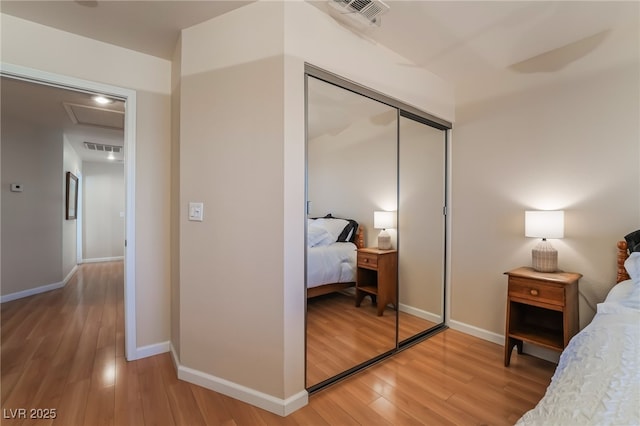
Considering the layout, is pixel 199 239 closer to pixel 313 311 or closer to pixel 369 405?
pixel 313 311

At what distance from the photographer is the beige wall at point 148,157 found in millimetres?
2203

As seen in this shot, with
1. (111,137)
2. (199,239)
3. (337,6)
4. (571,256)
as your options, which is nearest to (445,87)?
(337,6)

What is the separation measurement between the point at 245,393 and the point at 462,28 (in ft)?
9.85

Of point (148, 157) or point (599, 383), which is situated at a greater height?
point (148, 157)

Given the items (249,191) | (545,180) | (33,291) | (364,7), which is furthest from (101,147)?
(545,180)

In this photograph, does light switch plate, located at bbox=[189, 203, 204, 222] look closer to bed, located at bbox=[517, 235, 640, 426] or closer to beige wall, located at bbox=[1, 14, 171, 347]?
beige wall, located at bbox=[1, 14, 171, 347]

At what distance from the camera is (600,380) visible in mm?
933

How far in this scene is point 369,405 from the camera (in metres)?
1.80

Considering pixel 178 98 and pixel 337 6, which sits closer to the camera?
pixel 337 6

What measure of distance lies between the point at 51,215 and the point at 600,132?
22.2ft

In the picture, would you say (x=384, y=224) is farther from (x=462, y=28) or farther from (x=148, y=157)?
(x=148, y=157)

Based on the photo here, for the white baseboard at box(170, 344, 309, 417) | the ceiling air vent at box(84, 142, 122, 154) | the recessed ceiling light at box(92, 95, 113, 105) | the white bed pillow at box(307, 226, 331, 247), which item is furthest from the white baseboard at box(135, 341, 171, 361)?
the ceiling air vent at box(84, 142, 122, 154)

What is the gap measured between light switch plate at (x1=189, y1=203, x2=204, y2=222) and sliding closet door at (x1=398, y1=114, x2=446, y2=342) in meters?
1.66

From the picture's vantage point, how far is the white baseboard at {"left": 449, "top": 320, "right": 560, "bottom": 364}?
2337 mm
